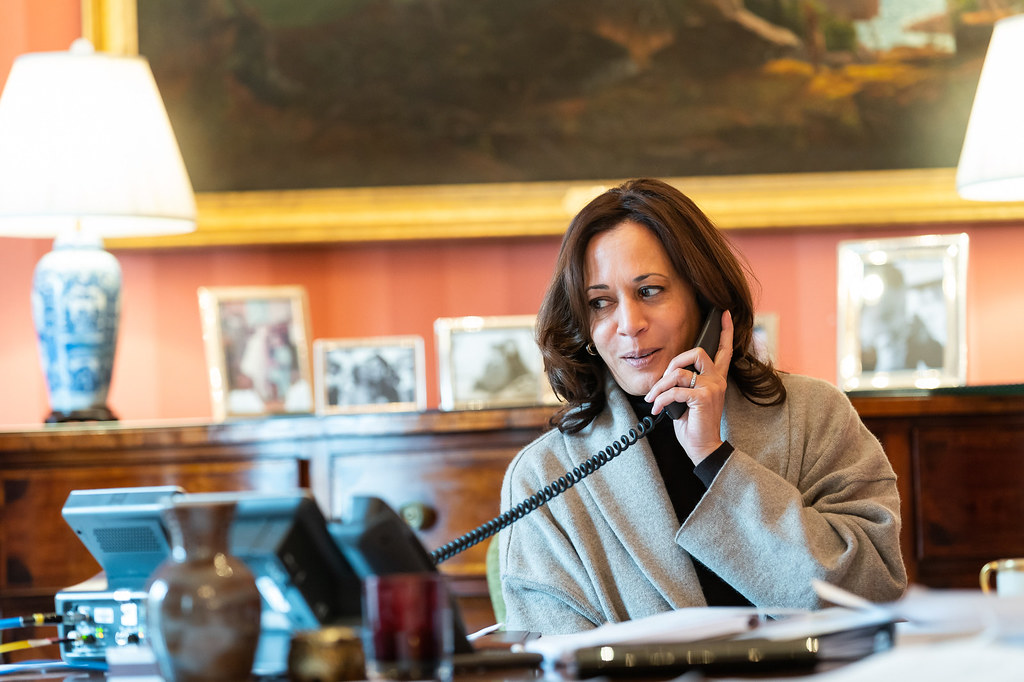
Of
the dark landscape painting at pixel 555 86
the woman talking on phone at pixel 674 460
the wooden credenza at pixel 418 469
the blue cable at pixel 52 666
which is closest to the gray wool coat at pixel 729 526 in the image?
the woman talking on phone at pixel 674 460

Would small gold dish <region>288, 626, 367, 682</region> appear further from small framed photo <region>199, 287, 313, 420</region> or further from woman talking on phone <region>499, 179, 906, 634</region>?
small framed photo <region>199, 287, 313, 420</region>

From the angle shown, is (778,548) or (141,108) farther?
(141,108)

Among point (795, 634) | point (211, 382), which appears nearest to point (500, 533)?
point (795, 634)

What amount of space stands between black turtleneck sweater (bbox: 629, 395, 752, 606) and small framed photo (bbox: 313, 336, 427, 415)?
1.05m

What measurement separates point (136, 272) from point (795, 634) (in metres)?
2.66

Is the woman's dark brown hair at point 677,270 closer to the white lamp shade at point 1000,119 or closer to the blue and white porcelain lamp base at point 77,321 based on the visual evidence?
the white lamp shade at point 1000,119

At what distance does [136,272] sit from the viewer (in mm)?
3473

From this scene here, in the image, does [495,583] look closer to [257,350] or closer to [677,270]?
[677,270]

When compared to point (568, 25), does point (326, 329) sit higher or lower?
lower

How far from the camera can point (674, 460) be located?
226cm

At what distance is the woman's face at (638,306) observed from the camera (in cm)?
221

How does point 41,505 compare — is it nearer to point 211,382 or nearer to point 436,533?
point 211,382

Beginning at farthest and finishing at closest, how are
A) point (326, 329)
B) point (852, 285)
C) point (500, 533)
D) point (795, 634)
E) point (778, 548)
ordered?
point (326, 329)
point (852, 285)
point (500, 533)
point (778, 548)
point (795, 634)

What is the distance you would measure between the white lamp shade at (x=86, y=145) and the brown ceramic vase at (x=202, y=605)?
180 cm
